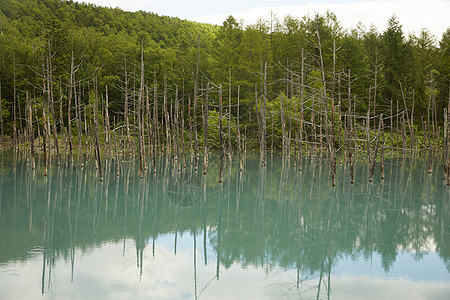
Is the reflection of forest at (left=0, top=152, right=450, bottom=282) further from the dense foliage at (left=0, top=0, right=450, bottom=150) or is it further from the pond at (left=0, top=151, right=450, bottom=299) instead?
the dense foliage at (left=0, top=0, right=450, bottom=150)

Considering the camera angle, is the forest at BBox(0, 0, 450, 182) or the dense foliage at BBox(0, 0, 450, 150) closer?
the forest at BBox(0, 0, 450, 182)

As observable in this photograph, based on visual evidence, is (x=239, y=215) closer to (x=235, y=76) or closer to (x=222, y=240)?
(x=222, y=240)

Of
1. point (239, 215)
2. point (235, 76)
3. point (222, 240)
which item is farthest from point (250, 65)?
point (222, 240)

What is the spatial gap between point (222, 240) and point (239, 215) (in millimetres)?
2501

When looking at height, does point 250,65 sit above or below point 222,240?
above

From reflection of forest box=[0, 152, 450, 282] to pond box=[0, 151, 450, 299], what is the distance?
1.2 inches

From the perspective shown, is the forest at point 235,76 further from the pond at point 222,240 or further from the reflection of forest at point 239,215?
the pond at point 222,240

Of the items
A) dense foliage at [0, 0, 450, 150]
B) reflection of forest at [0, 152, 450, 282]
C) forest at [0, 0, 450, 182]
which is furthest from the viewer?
dense foliage at [0, 0, 450, 150]

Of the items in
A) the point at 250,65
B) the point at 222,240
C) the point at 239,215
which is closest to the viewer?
the point at 222,240

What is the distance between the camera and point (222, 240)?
888 cm

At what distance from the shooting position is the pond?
625 cm

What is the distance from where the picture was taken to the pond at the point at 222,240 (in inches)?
246

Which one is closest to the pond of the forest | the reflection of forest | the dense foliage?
the reflection of forest

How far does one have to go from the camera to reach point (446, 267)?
7.37 m
